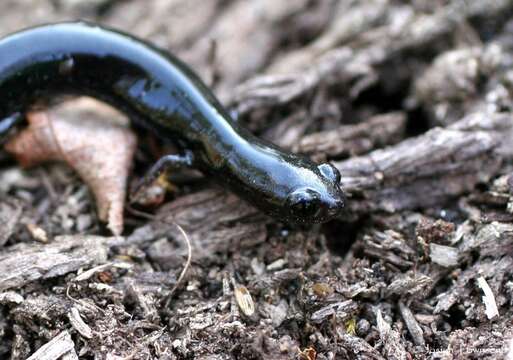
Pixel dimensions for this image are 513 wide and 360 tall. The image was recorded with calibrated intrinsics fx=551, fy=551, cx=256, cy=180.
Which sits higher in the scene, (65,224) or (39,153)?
(39,153)

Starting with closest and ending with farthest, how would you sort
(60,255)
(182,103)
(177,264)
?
(60,255) < (177,264) < (182,103)

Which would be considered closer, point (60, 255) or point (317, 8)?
point (60, 255)

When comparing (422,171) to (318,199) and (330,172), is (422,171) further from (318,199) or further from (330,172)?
(318,199)

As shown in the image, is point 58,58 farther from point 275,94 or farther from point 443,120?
point 443,120

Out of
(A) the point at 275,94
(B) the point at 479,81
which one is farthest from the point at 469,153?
(A) the point at 275,94

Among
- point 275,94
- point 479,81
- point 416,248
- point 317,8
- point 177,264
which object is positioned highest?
point 317,8

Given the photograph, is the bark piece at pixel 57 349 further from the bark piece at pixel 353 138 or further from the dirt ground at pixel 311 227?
the bark piece at pixel 353 138

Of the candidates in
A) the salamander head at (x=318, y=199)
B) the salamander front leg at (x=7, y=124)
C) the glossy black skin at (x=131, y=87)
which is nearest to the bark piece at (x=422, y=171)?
the salamander head at (x=318, y=199)

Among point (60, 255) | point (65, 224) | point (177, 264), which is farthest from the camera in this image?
point (65, 224)
